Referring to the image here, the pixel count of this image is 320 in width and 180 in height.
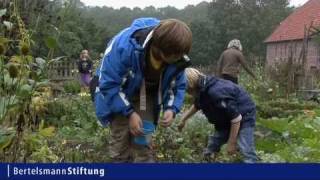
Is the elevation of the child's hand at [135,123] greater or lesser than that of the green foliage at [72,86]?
greater

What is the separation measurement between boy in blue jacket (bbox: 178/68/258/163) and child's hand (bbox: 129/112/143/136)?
0.86 m

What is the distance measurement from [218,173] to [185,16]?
76.0 m

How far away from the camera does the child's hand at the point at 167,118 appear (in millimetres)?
3672

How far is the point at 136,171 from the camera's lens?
2.56 m

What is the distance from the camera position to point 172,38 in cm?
325

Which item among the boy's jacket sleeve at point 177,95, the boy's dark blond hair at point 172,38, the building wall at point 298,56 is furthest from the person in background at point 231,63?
the boy's dark blond hair at point 172,38

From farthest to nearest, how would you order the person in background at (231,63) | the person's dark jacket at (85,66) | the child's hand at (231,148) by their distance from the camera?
the person's dark jacket at (85,66) < the person in background at (231,63) < the child's hand at (231,148)

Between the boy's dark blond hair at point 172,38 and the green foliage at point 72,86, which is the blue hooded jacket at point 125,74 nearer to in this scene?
the boy's dark blond hair at point 172,38

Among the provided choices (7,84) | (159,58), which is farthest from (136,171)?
(159,58)

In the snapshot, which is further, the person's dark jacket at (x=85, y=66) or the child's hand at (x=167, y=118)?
the person's dark jacket at (x=85, y=66)

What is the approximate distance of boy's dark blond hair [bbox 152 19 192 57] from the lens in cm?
327

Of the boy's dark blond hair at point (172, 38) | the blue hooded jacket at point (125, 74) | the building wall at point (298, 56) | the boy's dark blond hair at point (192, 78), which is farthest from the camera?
the building wall at point (298, 56)

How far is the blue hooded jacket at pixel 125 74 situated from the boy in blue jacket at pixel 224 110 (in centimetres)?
73

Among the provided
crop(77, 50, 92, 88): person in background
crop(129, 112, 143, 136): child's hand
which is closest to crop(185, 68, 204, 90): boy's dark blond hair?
crop(129, 112, 143, 136): child's hand
